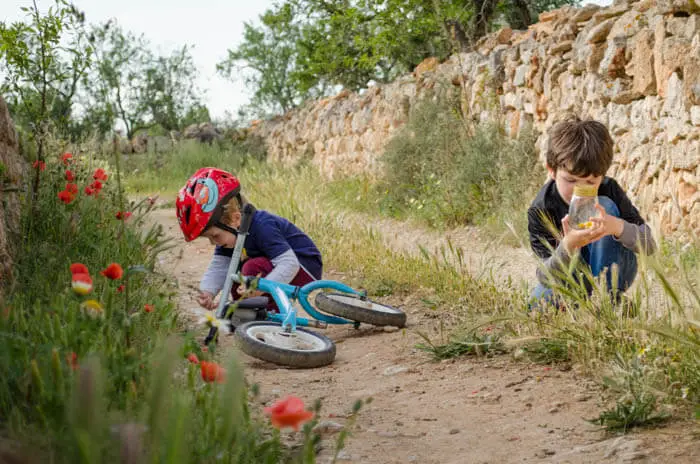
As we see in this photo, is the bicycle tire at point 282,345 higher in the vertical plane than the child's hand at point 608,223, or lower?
lower

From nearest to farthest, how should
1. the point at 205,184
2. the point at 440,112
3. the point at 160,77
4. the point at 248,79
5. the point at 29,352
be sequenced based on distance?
the point at 29,352, the point at 205,184, the point at 440,112, the point at 160,77, the point at 248,79

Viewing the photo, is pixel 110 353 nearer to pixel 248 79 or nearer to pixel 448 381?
pixel 448 381

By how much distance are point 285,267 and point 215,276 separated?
484 mm

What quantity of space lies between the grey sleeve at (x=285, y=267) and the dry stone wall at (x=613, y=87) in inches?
80.0

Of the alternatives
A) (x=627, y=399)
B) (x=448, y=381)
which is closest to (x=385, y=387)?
(x=448, y=381)

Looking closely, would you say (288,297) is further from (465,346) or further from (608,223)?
(608,223)

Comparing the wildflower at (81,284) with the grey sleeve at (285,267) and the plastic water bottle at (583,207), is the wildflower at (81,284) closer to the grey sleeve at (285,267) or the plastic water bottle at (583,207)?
the plastic water bottle at (583,207)

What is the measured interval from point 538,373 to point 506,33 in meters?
8.71

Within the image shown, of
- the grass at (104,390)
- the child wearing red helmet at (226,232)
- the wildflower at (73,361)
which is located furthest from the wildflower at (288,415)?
the child wearing red helmet at (226,232)

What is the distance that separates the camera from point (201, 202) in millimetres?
4133

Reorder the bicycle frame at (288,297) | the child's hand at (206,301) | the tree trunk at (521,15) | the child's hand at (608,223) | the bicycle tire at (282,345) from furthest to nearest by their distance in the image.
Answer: the tree trunk at (521,15) < the child's hand at (206,301) < the bicycle frame at (288,297) < the bicycle tire at (282,345) < the child's hand at (608,223)

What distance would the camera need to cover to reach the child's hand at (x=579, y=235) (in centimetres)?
303

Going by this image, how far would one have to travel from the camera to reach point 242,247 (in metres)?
4.22

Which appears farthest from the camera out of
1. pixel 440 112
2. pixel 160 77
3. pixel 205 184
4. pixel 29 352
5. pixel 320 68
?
pixel 160 77
